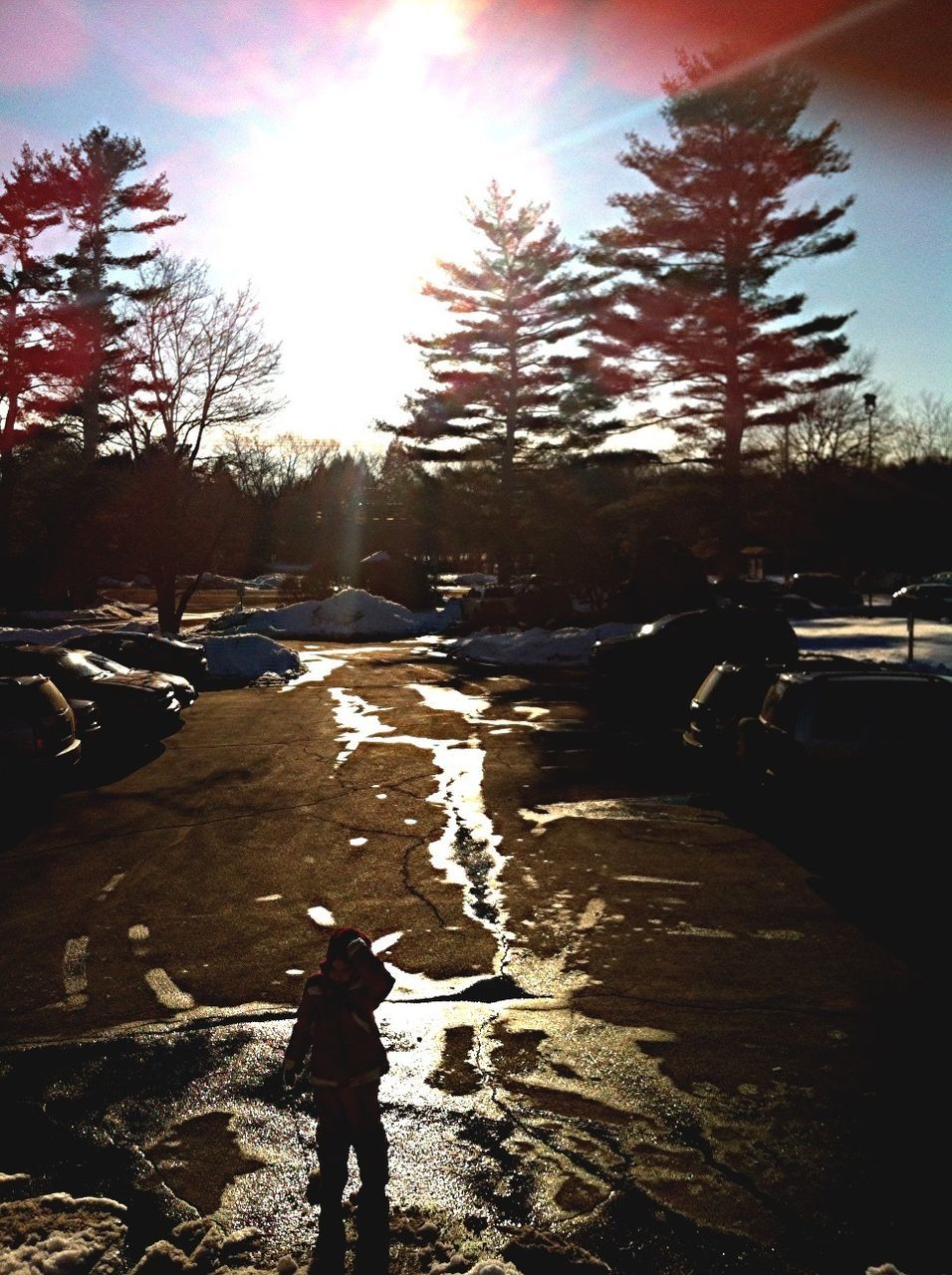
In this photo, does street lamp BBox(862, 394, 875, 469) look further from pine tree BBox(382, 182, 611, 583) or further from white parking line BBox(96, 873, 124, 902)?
white parking line BBox(96, 873, 124, 902)

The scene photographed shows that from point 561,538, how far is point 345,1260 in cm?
3897

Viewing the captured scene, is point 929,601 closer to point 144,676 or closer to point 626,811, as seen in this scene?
point 144,676

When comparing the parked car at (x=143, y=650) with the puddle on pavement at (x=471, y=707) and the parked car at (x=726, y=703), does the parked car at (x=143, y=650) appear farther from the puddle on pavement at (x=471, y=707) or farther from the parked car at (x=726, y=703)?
the parked car at (x=726, y=703)

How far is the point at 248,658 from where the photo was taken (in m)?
27.3

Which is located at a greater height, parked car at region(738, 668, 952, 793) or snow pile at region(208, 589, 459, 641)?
parked car at region(738, 668, 952, 793)

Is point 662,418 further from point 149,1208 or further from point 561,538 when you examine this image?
point 149,1208

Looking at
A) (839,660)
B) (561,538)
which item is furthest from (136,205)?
(839,660)

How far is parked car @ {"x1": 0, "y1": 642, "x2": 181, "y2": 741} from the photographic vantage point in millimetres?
15742

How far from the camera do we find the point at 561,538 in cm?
4222

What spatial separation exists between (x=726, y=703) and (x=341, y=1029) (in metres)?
9.46

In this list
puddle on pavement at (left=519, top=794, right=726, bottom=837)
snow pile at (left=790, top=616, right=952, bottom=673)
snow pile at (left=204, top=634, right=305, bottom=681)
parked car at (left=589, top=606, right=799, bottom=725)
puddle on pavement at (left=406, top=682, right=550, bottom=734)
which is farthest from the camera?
snow pile at (left=790, top=616, right=952, bottom=673)

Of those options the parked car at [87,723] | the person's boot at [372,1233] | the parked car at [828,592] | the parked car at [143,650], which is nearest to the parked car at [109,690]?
the parked car at [87,723]

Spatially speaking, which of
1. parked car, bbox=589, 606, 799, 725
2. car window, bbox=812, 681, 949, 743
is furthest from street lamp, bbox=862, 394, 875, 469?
car window, bbox=812, 681, 949, 743

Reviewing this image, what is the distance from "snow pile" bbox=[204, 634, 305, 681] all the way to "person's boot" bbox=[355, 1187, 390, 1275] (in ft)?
73.4
